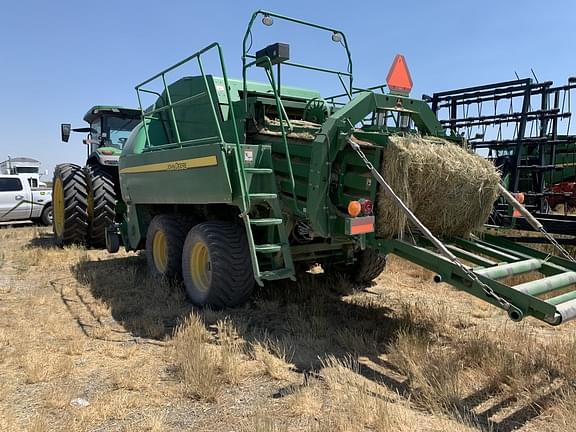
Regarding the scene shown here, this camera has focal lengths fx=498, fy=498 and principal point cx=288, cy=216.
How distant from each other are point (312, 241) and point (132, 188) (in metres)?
2.81

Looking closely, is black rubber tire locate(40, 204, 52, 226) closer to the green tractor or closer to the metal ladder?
the green tractor

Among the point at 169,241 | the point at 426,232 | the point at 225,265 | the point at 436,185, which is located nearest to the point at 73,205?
the point at 169,241

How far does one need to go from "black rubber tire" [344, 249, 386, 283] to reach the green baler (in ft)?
0.05

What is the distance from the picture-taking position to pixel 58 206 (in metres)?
9.61

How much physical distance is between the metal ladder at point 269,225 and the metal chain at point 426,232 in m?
0.94

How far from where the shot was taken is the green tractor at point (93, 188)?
8758mm

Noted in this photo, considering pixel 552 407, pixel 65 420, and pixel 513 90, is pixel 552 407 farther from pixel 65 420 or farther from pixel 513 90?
pixel 513 90

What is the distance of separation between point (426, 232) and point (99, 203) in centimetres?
660

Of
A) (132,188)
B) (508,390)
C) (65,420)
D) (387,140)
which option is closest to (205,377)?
(65,420)

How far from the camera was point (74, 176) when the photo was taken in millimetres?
8992

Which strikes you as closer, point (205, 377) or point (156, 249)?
point (205, 377)

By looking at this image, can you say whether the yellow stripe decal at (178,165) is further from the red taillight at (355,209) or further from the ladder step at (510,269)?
the ladder step at (510,269)

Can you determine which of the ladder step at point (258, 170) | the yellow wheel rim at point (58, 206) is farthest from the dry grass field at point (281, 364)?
the yellow wheel rim at point (58, 206)

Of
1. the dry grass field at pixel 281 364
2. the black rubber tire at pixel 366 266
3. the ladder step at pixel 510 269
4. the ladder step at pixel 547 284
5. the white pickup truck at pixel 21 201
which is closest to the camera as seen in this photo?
the dry grass field at pixel 281 364
